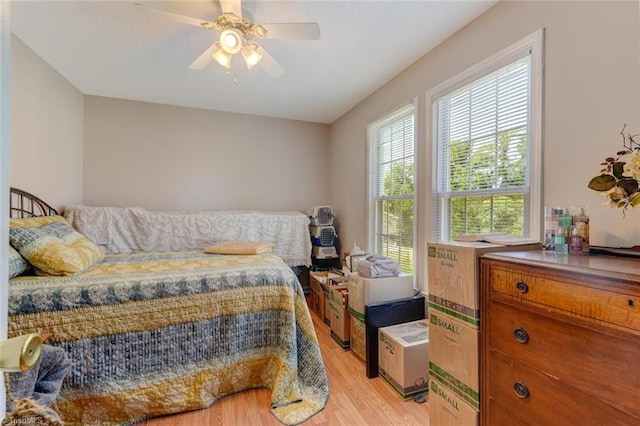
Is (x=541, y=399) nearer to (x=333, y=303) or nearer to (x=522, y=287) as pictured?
(x=522, y=287)

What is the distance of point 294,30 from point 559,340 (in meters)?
1.93

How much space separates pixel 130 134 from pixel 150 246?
1.41 meters

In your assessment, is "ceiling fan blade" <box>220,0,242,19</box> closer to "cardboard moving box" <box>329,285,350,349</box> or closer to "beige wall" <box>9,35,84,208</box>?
"beige wall" <box>9,35,84,208</box>

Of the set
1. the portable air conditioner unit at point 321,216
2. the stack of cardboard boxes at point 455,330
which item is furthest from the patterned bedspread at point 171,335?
the portable air conditioner unit at point 321,216

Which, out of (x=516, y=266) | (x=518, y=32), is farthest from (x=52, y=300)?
(x=518, y=32)

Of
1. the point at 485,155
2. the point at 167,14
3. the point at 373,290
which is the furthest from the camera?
the point at 373,290

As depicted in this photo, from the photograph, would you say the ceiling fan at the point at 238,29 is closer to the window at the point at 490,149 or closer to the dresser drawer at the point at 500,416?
the window at the point at 490,149

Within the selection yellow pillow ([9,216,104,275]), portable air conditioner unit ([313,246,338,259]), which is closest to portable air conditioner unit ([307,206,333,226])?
portable air conditioner unit ([313,246,338,259])

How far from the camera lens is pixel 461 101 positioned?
2055mm

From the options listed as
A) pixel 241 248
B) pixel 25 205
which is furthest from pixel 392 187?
pixel 25 205

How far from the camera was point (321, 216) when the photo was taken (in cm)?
369

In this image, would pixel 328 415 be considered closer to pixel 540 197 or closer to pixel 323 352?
pixel 323 352

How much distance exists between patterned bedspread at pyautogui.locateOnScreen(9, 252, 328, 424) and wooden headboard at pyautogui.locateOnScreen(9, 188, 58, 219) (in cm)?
80

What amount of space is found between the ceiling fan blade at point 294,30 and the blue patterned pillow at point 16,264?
75.8 inches
